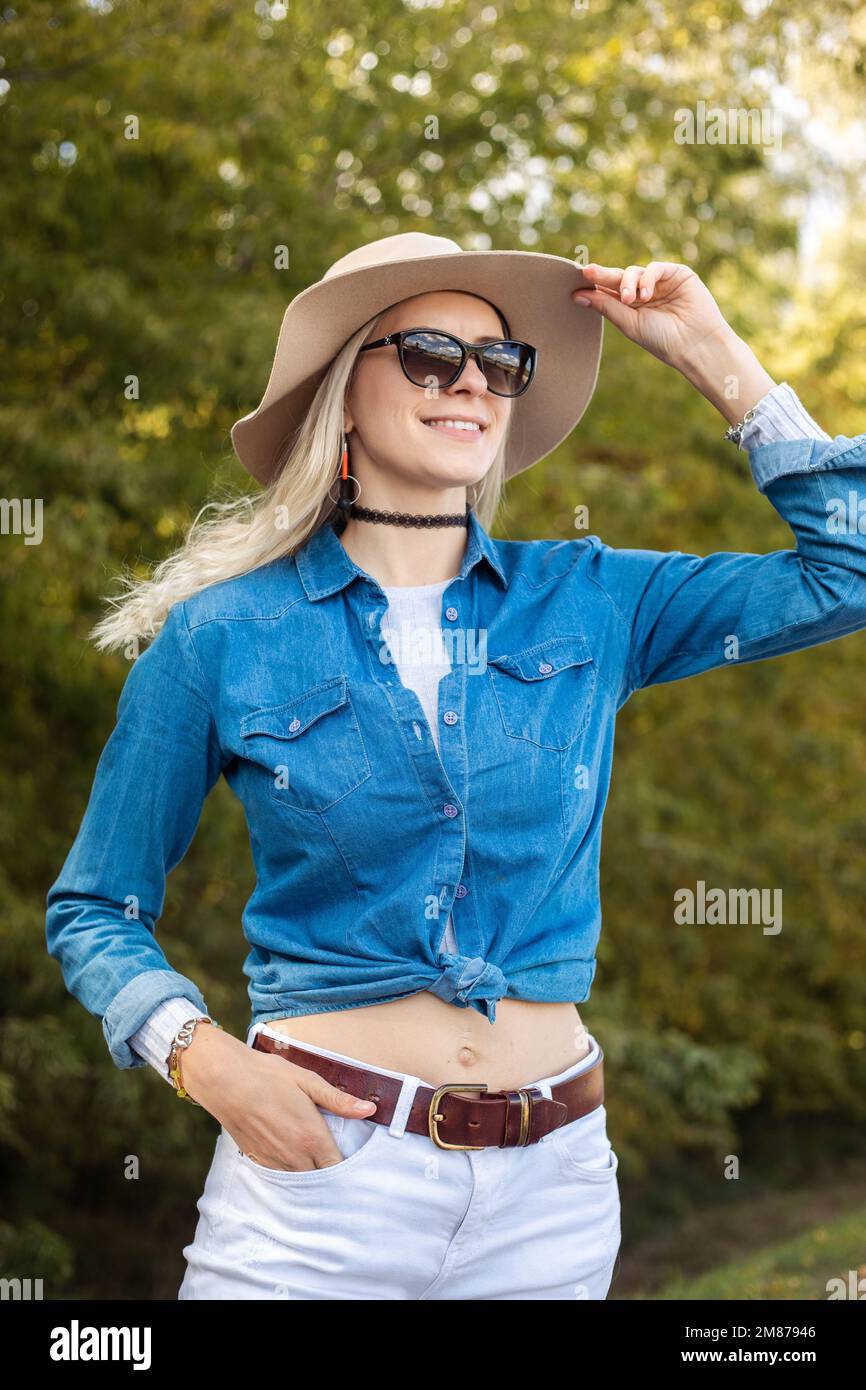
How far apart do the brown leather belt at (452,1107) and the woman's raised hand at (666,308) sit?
1.10 meters

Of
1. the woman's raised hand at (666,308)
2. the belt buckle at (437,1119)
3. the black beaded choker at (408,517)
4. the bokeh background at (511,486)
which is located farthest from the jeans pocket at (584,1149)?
the bokeh background at (511,486)

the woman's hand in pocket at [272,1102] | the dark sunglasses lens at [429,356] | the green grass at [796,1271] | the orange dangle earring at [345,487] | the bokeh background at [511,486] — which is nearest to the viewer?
the woman's hand in pocket at [272,1102]

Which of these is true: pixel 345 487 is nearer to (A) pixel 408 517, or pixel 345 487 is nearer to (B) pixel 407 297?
(A) pixel 408 517

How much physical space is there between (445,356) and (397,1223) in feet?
3.92

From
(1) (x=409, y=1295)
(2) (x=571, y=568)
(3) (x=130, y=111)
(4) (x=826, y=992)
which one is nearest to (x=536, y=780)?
(2) (x=571, y=568)

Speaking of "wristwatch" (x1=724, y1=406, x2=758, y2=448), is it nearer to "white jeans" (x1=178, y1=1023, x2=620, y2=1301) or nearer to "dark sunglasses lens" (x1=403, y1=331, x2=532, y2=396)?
"dark sunglasses lens" (x1=403, y1=331, x2=532, y2=396)

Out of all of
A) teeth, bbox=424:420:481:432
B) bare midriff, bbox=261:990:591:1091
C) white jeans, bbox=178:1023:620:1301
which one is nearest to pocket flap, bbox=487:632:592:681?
teeth, bbox=424:420:481:432

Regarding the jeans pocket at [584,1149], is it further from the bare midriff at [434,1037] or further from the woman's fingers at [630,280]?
the woman's fingers at [630,280]

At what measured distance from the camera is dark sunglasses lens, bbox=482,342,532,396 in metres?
2.23

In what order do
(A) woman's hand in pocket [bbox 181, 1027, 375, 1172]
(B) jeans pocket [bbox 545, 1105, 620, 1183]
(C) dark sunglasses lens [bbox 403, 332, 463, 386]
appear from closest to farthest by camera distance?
(A) woman's hand in pocket [bbox 181, 1027, 375, 1172] < (B) jeans pocket [bbox 545, 1105, 620, 1183] < (C) dark sunglasses lens [bbox 403, 332, 463, 386]

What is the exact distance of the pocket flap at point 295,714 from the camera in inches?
81.7

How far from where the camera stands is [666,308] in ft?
7.51

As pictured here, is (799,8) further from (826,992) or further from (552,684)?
(826,992)

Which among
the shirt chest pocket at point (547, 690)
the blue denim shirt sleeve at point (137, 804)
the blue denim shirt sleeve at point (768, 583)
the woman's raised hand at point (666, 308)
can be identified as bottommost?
the blue denim shirt sleeve at point (137, 804)
